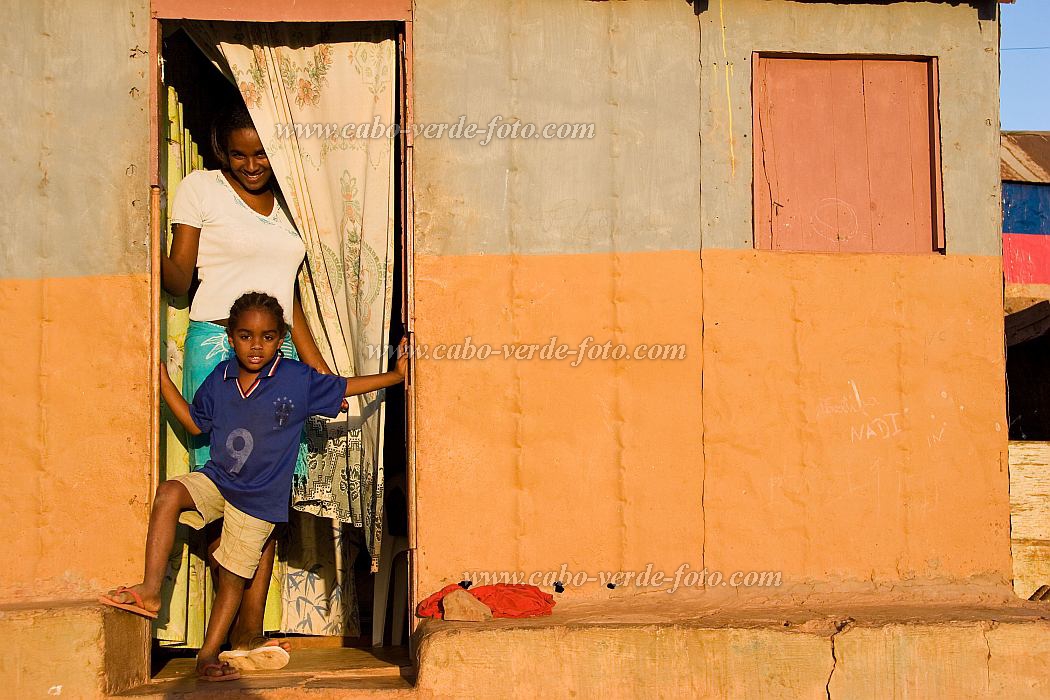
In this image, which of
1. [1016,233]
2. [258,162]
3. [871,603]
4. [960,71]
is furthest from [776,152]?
[1016,233]

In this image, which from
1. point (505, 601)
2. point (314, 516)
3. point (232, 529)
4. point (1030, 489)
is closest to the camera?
point (505, 601)

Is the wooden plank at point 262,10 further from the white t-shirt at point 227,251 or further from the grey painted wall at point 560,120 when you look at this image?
the white t-shirt at point 227,251

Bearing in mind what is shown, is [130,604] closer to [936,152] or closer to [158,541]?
[158,541]

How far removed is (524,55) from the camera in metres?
4.75

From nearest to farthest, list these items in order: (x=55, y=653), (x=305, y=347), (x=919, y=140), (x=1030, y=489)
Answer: (x=55, y=653) < (x=919, y=140) < (x=305, y=347) < (x=1030, y=489)

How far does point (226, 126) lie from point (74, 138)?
2.34 feet

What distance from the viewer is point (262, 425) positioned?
452cm

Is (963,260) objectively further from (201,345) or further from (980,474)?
(201,345)

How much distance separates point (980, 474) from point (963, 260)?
3.15 ft

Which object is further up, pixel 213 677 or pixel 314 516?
pixel 314 516

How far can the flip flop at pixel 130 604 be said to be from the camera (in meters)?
4.15

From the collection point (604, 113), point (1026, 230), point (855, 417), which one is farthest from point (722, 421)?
point (1026, 230)

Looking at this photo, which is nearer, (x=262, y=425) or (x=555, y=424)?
(x=262, y=425)

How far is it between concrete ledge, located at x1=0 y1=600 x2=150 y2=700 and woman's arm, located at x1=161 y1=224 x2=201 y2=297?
153cm
